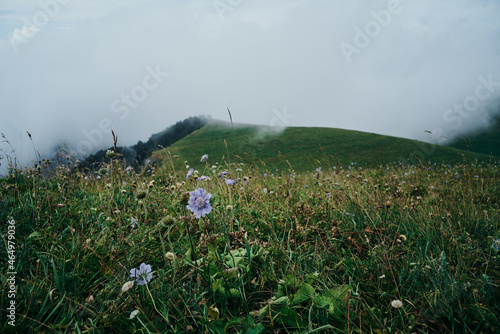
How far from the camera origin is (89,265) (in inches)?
77.8

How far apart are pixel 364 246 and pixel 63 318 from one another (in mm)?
2319

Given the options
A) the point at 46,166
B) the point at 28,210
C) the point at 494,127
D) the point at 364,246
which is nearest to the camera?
the point at 364,246

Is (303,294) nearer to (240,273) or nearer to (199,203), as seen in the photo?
(240,273)

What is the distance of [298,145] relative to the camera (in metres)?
32.9

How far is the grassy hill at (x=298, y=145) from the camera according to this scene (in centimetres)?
2656

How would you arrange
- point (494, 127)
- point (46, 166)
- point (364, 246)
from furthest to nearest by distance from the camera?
point (494, 127) → point (46, 166) → point (364, 246)

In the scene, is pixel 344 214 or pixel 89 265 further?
pixel 344 214

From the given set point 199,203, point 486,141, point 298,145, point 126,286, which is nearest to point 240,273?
point 199,203

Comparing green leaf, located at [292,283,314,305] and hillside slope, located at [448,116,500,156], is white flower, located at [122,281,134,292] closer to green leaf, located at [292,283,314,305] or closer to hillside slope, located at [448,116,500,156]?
green leaf, located at [292,283,314,305]

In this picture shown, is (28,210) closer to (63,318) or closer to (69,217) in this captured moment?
(69,217)

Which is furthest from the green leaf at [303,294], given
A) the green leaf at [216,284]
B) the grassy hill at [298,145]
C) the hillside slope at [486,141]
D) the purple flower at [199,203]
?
the hillside slope at [486,141]

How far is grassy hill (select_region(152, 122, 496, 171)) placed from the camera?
26562 millimetres

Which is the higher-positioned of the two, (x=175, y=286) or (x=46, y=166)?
(x=46, y=166)

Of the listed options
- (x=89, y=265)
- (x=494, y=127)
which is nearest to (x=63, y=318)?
(x=89, y=265)
